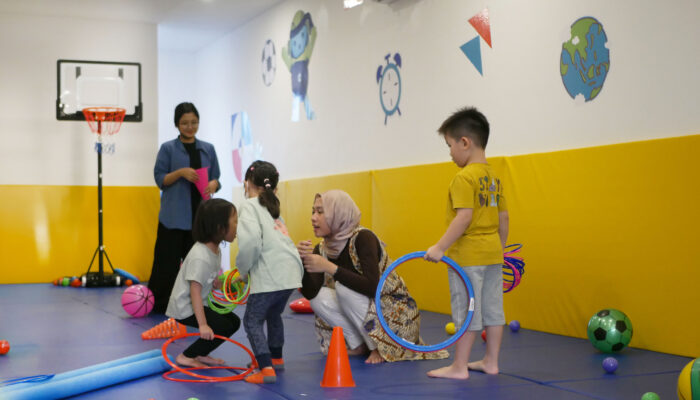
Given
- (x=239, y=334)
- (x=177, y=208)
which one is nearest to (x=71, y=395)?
(x=239, y=334)

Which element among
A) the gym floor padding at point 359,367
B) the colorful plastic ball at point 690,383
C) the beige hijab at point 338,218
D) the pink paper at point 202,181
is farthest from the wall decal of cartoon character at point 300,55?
the colorful plastic ball at point 690,383

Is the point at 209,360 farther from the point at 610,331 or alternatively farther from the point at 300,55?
the point at 300,55

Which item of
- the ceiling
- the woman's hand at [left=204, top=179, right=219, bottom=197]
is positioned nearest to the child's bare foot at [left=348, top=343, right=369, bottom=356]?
the woman's hand at [left=204, top=179, right=219, bottom=197]

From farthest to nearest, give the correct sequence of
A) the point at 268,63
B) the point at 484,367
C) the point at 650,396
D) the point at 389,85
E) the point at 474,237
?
the point at 268,63 < the point at 389,85 < the point at 484,367 < the point at 474,237 < the point at 650,396

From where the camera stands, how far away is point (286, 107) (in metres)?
9.20

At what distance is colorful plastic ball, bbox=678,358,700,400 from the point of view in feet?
8.50

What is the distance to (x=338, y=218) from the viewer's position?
4035 mm

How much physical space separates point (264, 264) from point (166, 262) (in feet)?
8.84

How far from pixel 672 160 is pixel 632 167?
266 millimetres

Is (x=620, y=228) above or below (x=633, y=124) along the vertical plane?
below

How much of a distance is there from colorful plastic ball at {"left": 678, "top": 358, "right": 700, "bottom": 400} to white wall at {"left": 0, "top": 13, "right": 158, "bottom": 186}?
8.13 m

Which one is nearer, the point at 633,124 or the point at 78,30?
the point at 633,124

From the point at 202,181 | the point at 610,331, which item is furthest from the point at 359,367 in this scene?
the point at 202,181

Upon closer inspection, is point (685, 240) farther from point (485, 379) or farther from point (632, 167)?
point (485, 379)
